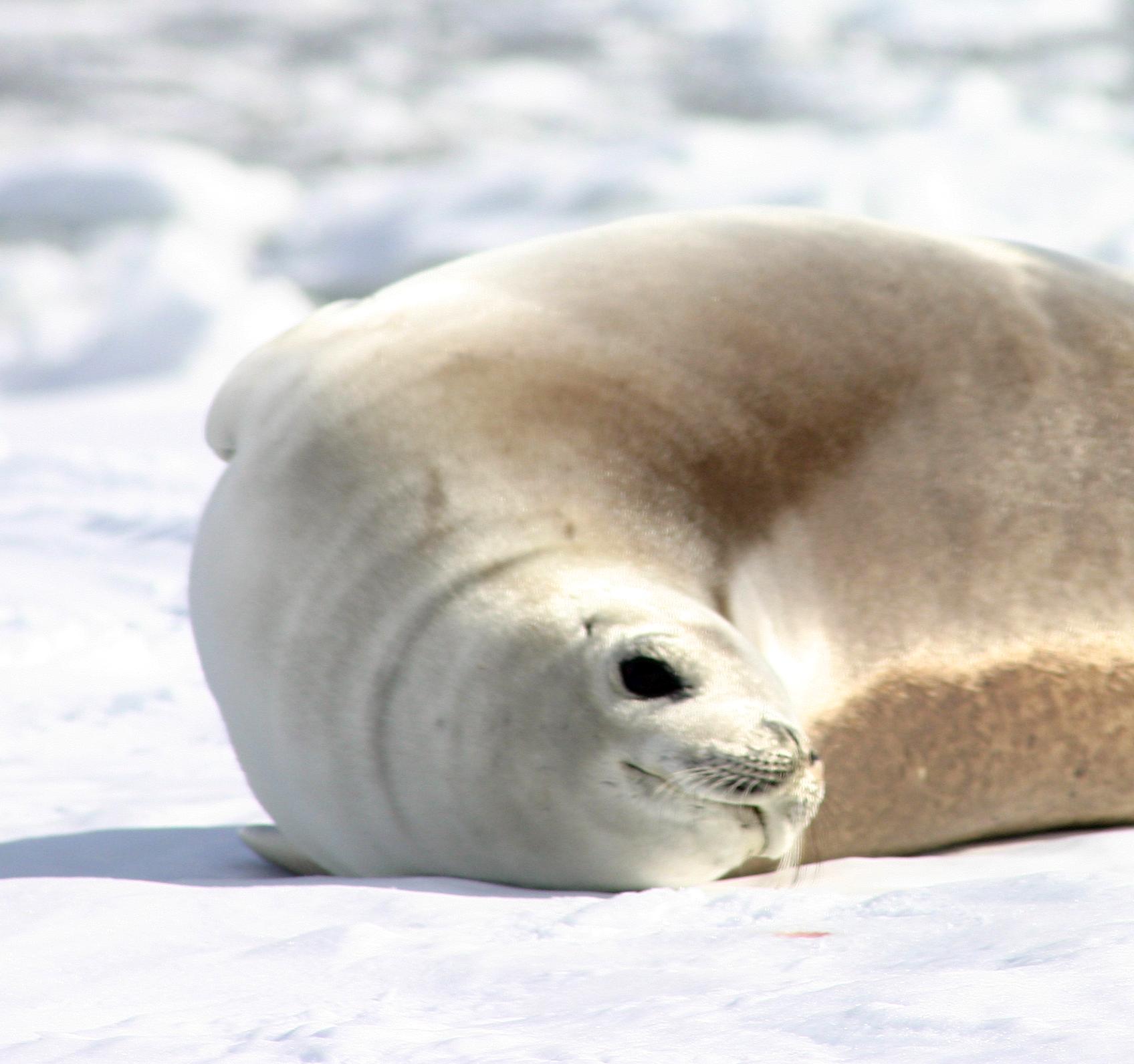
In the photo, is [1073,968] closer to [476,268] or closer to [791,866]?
[791,866]

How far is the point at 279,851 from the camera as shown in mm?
2182

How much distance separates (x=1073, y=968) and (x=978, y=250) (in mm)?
1489

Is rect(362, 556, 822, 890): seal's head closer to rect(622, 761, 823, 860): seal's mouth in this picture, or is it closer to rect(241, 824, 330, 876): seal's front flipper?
rect(622, 761, 823, 860): seal's mouth

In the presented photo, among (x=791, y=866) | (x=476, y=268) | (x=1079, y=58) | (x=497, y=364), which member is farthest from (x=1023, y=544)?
(x=1079, y=58)

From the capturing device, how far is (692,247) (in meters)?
2.51

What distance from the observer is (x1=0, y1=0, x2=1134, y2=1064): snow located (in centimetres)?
132

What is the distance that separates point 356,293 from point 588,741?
6.66 meters

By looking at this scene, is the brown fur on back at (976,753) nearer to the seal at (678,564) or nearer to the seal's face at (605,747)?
the seal at (678,564)

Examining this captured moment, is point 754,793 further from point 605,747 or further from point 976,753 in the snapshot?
point 976,753

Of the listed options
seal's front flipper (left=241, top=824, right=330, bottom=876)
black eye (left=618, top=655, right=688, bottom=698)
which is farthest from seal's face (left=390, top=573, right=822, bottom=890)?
seal's front flipper (left=241, top=824, right=330, bottom=876)

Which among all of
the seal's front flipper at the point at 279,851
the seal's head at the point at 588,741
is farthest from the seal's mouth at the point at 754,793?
the seal's front flipper at the point at 279,851

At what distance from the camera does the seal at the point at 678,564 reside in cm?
181

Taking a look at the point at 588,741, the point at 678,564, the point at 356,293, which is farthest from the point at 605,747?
the point at 356,293

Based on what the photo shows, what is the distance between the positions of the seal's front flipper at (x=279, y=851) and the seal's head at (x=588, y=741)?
0.90ft
